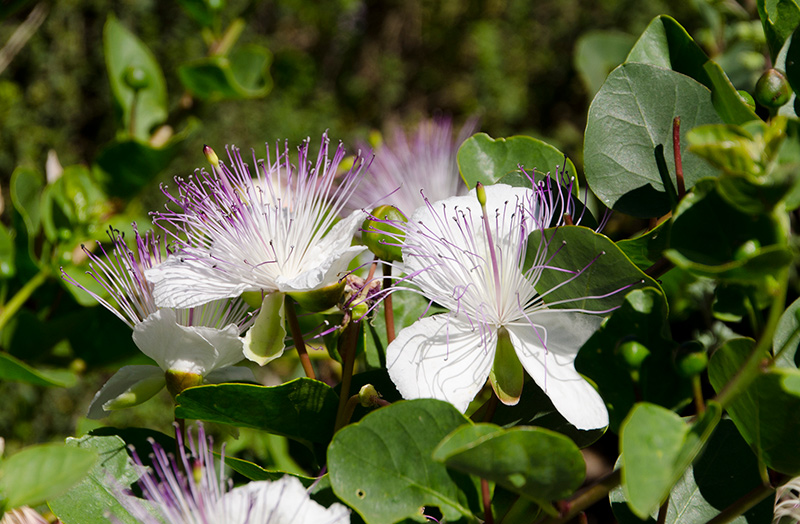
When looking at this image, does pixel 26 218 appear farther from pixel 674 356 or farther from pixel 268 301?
pixel 674 356

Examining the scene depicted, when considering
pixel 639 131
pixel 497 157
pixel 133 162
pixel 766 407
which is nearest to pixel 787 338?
pixel 766 407

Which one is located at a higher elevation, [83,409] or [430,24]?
[430,24]

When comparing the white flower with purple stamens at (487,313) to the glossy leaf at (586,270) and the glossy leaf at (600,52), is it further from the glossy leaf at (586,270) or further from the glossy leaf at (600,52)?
the glossy leaf at (600,52)

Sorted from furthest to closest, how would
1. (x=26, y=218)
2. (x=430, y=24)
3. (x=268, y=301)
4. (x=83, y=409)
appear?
(x=430, y=24) → (x=83, y=409) → (x=26, y=218) → (x=268, y=301)

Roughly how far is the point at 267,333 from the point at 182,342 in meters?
0.08

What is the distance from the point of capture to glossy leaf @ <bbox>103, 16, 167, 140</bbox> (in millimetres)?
1322

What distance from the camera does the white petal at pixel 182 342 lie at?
0.69 metres

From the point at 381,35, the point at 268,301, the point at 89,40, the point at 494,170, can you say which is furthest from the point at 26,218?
the point at 381,35

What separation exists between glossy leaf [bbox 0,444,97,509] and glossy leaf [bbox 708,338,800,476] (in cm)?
50

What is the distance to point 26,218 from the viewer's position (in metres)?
1.15

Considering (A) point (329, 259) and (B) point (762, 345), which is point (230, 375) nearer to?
(A) point (329, 259)

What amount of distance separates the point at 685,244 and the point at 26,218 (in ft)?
3.34

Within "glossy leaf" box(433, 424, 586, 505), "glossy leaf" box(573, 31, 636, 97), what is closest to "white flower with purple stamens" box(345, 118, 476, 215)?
"glossy leaf" box(433, 424, 586, 505)

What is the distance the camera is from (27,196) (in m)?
1.20
